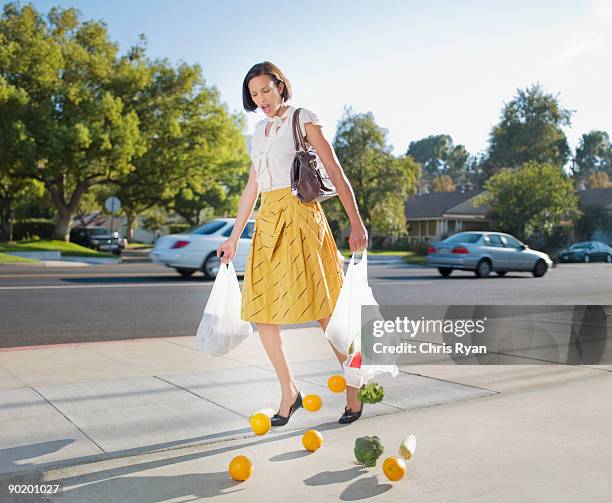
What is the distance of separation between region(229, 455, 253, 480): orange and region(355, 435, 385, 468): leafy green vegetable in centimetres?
54

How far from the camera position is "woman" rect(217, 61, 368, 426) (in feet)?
13.1

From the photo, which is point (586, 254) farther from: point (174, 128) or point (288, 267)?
point (288, 267)

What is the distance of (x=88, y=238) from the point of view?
40500 mm

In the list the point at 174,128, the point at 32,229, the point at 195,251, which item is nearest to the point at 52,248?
the point at 174,128

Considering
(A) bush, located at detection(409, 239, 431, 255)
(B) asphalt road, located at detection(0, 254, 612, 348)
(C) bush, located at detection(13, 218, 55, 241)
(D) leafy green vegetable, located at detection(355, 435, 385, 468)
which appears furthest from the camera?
(C) bush, located at detection(13, 218, 55, 241)

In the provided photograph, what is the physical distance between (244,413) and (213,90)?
34.3 metres

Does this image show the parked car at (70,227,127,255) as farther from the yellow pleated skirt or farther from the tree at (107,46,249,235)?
the yellow pleated skirt

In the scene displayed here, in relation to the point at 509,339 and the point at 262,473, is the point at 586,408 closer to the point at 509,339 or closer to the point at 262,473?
the point at 262,473

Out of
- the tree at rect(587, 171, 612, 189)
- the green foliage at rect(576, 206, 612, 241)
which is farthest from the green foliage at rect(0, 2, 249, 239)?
the tree at rect(587, 171, 612, 189)

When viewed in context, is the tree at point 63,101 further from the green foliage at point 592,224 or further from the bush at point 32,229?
the green foliage at point 592,224

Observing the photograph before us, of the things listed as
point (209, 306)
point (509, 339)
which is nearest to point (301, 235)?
point (209, 306)

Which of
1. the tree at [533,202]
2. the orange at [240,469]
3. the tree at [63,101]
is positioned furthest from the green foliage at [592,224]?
the orange at [240,469]

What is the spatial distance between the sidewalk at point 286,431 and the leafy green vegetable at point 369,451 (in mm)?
72

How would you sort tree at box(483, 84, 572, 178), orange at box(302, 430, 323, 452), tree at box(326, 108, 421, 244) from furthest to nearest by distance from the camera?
tree at box(483, 84, 572, 178) → tree at box(326, 108, 421, 244) → orange at box(302, 430, 323, 452)
